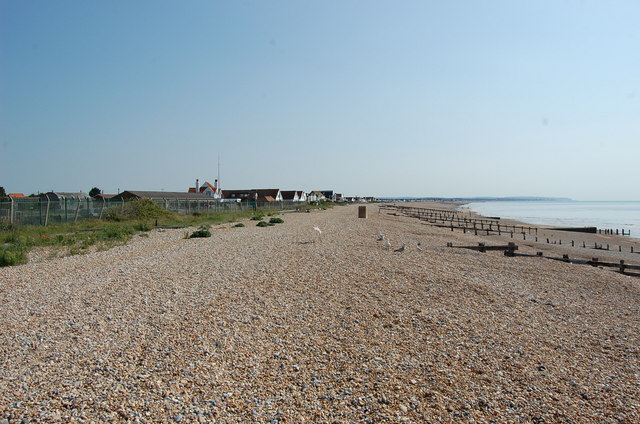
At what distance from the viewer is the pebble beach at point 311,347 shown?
4371 mm

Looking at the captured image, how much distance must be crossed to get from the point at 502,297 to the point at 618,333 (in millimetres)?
2261

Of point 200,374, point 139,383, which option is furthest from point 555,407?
point 139,383

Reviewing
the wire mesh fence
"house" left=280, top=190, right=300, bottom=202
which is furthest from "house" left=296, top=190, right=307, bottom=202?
the wire mesh fence

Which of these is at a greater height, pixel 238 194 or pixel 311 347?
pixel 238 194

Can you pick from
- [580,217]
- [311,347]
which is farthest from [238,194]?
[311,347]

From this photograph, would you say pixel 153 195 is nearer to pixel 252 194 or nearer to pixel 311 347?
pixel 252 194

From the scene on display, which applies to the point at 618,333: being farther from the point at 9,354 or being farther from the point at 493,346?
the point at 9,354

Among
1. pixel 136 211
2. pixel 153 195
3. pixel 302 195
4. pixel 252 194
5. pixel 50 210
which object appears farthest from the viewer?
pixel 302 195

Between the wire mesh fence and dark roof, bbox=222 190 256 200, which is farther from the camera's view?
dark roof, bbox=222 190 256 200

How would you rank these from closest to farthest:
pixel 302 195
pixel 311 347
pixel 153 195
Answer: pixel 311 347, pixel 153 195, pixel 302 195

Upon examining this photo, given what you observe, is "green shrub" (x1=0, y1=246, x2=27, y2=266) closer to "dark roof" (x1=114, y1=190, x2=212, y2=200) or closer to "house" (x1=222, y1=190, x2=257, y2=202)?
"dark roof" (x1=114, y1=190, x2=212, y2=200)

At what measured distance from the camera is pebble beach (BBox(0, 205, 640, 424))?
4.37 m

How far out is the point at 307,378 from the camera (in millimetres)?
4980

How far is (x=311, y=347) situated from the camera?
19.4 feet
